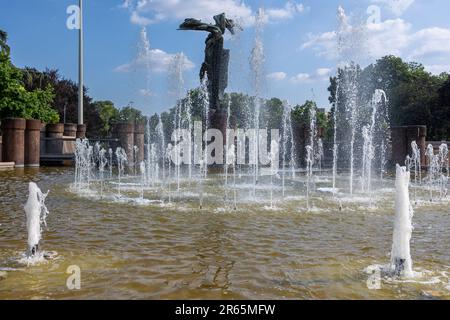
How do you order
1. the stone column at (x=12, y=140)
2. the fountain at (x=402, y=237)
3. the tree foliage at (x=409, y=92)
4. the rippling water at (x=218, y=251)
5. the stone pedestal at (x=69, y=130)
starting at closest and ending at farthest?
1. the rippling water at (x=218, y=251)
2. the fountain at (x=402, y=237)
3. the stone column at (x=12, y=140)
4. the stone pedestal at (x=69, y=130)
5. the tree foliage at (x=409, y=92)

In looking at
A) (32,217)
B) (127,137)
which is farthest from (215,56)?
(32,217)

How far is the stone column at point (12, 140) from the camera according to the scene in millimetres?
20969

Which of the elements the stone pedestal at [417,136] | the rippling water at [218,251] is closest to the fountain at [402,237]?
the rippling water at [218,251]

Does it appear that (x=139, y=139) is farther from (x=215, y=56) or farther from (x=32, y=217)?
(x=32, y=217)

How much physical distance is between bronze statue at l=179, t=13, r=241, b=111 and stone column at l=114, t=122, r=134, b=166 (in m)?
5.94

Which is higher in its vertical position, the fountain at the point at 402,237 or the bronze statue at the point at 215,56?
the bronze statue at the point at 215,56

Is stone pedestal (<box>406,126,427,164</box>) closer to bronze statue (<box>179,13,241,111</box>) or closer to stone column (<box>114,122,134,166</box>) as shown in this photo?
bronze statue (<box>179,13,241,111</box>)

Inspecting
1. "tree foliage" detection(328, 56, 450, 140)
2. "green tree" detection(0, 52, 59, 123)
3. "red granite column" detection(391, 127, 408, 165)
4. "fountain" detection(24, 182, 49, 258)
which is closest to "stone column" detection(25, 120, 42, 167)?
"green tree" detection(0, 52, 59, 123)

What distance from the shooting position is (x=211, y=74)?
68.8 feet

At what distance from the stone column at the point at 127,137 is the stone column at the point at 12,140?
5332mm

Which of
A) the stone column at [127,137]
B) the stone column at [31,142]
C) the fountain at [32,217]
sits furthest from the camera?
the stone column at [127,137]

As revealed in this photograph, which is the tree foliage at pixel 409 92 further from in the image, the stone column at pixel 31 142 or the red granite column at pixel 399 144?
the stone column at pixel 31 142

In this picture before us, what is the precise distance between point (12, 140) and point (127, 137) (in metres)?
5.94
